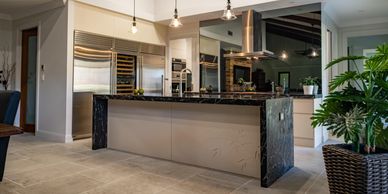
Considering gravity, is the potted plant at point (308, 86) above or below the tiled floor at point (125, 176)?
above

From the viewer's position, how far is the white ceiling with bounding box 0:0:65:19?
508 centimetres

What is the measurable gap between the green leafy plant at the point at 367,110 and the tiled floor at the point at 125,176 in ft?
2.69

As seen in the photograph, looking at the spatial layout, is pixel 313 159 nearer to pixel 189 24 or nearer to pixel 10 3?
pixel 189 24

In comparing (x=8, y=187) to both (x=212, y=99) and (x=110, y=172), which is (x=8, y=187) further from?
(x=212, y=99)

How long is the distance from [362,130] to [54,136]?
4.98 metres

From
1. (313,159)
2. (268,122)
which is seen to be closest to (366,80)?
(268,122)

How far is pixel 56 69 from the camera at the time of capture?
5.10 m

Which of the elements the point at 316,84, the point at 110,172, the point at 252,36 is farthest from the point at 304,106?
the point at 110,172

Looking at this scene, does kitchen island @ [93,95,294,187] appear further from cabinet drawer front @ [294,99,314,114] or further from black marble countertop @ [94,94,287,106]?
cabinet drawer front @ [294,99,314,114]

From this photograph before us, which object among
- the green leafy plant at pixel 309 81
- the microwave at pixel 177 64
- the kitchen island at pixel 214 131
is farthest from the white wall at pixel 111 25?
the green leafy plant at pixel 309 81

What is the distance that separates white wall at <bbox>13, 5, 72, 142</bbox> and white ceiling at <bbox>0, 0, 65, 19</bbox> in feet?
0.41

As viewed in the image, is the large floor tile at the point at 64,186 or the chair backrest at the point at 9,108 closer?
the large floor tile at the point at 64,186

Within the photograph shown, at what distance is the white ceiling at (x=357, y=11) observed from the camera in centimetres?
543

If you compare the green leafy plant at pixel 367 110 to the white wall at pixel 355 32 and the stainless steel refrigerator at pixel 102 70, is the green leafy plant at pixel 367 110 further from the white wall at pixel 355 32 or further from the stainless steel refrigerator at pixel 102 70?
the white wall at pixel 355 32
